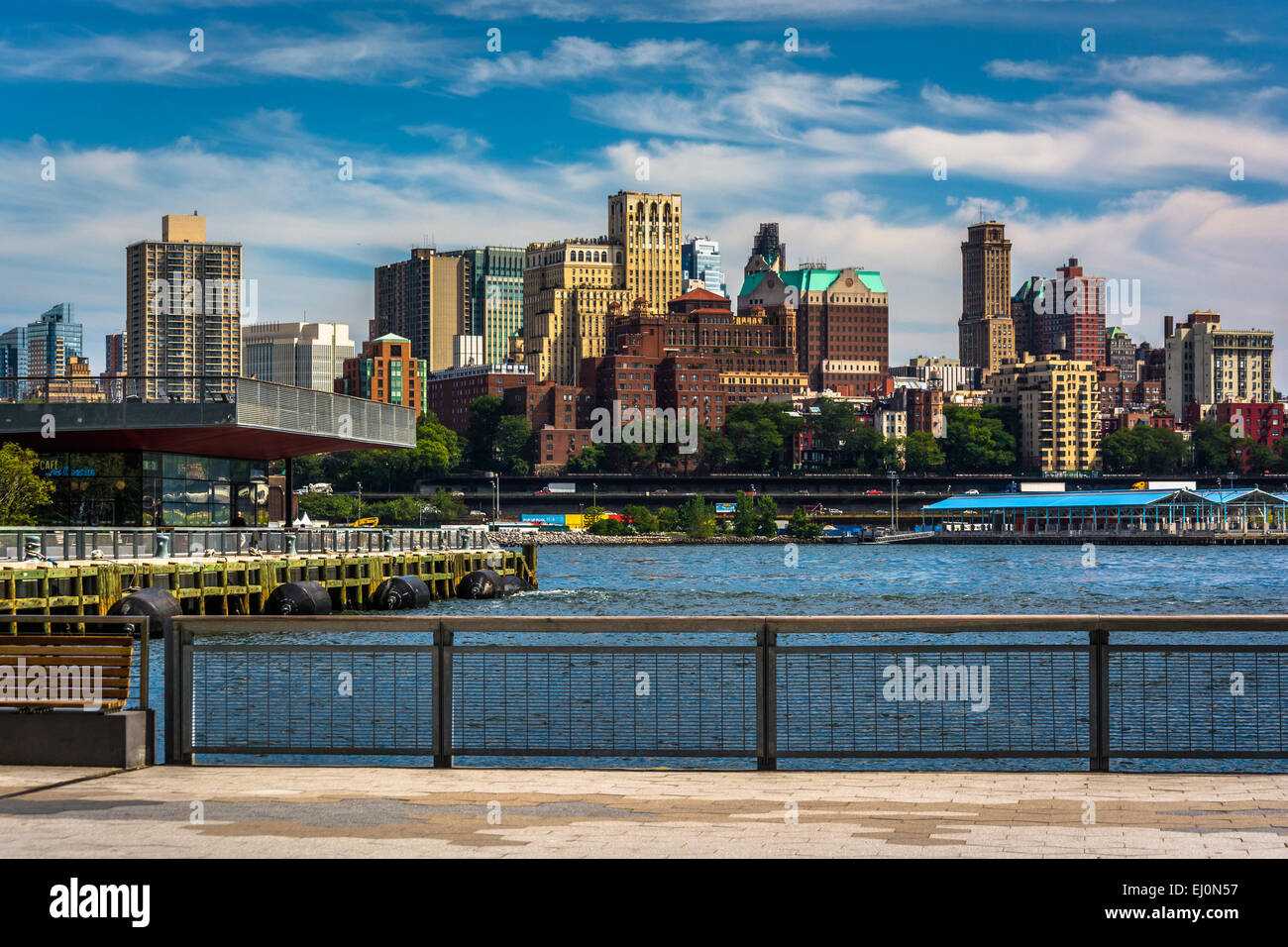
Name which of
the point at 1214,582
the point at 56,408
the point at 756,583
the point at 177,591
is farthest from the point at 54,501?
the point at 1214,582

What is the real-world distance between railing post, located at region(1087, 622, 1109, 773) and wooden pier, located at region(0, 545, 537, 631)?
93.0 feet

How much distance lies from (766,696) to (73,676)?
5728 millimetres

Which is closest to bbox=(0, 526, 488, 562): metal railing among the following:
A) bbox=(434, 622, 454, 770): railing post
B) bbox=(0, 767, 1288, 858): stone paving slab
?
bbox=(434, 622, 454, 770): railing post

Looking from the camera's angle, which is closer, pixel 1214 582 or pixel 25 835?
pixel 25 835

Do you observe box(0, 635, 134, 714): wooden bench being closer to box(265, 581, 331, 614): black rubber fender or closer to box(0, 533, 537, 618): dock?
box(0, 533, 537, 618): dock

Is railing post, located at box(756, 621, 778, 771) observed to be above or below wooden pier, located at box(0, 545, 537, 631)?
above

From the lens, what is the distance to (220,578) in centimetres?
5569

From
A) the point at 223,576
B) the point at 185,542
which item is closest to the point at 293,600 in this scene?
the point at 223,576

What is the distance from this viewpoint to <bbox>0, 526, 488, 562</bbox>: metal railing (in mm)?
48531

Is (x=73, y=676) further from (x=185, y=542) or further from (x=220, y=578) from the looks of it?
(x=185, y=542)

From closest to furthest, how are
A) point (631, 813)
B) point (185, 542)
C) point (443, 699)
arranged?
point (631, 813) → point (443, 699) → point (185, 542)

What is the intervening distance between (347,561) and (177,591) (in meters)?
15.6
